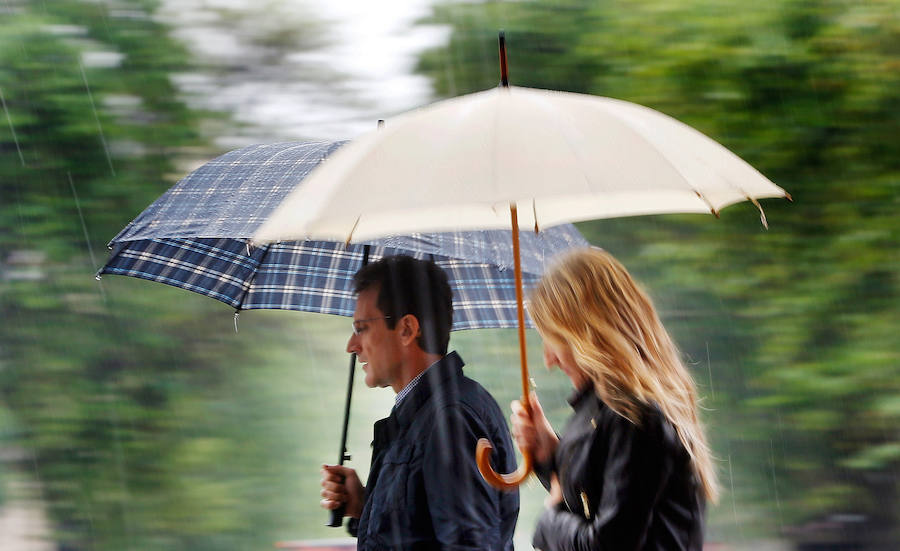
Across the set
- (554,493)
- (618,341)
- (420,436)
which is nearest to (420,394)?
(420,436)

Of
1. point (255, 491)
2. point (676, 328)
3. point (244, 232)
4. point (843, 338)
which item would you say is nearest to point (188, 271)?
point (244, 232)

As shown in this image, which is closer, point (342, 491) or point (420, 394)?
point (420, 394)

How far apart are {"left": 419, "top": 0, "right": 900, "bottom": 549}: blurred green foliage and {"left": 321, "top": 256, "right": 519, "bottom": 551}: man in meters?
1.74

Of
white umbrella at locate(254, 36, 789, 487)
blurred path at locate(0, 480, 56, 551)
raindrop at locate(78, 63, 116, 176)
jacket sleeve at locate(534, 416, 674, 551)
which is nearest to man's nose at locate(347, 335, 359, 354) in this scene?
white umbrella at locate(254, 36, 789, 487)

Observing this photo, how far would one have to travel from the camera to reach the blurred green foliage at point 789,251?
384cm

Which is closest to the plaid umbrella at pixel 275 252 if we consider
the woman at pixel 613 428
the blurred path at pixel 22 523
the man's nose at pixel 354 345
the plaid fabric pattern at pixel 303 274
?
the plaid fabric pattern at pixel 303 274

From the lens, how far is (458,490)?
224 centimetres

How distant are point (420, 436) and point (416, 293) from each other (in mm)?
446

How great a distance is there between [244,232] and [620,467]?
1034 millimetres

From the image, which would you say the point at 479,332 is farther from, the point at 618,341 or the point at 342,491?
the point at 618,341

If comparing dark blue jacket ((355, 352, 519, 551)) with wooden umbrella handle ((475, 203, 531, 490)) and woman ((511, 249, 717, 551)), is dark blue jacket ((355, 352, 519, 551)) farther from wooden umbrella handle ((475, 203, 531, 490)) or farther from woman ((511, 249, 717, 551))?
woman ((511, 249, 717, 551))

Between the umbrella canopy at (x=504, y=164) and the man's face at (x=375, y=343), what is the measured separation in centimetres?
49

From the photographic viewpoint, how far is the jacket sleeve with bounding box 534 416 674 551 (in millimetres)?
1890

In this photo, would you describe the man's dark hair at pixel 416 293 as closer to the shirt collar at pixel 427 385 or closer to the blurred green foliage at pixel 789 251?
the shirt collar at pixel 427 385
